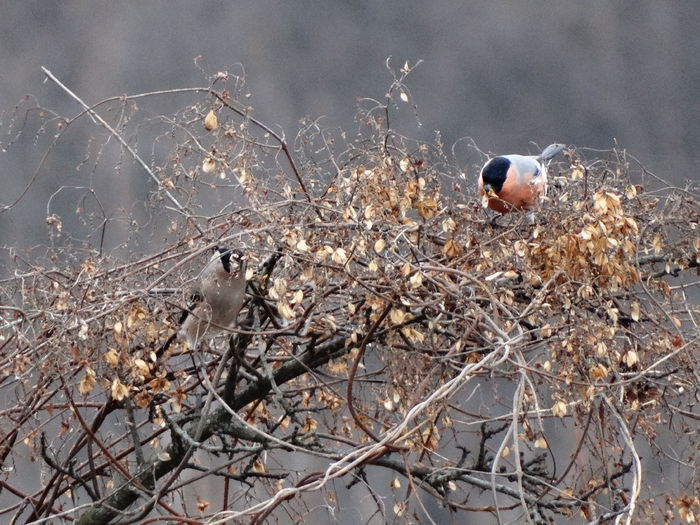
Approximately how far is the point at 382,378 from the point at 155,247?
55 cm

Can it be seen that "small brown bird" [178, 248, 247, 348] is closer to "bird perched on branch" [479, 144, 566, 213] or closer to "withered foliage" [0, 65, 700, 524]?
"withered foliage" [0, 65, 700, 524]

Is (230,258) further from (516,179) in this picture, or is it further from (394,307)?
(516,179)

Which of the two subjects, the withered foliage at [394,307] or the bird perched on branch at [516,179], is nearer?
the withered foliage at [394,307]

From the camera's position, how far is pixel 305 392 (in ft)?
7.83

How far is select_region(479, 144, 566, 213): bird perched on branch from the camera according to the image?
2.27 meters

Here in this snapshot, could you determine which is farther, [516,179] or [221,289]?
[516,179]

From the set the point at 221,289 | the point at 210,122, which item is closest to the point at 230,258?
the point at 221,289

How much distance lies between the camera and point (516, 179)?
2484 millimetres

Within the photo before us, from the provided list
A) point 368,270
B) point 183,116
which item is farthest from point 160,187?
point 368,270

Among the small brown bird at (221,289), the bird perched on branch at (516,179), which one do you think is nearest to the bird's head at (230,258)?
the small brown bird at (221,289)

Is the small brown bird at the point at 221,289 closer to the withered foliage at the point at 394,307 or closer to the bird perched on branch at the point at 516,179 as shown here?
the withered foliage at the point at 394,307

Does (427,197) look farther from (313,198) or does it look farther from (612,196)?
(612,196)

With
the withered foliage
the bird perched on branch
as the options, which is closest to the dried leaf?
the withered foliage

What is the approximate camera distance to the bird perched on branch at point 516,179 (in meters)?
2.27
